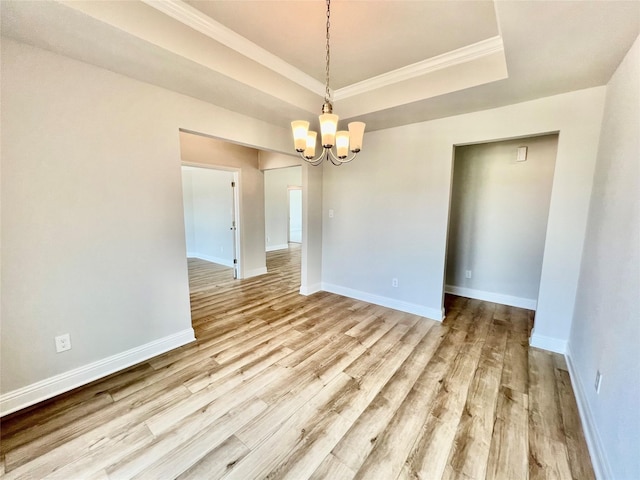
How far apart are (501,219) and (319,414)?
3.60m

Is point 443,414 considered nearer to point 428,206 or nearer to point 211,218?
point 428,206

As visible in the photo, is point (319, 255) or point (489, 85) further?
point (319, 255)

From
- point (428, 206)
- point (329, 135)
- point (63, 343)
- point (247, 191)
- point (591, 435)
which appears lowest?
point (591, 435)

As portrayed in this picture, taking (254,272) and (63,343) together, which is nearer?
(63,343)

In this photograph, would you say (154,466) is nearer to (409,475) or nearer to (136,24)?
(409,475)

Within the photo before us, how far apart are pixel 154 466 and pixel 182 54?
2613 mm

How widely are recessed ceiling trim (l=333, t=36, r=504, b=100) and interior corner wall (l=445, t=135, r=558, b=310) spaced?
185cm

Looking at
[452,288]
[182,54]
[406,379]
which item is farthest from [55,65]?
[452,288]

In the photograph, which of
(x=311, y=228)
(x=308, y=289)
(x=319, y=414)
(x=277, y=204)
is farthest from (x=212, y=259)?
(x=319, y=414)

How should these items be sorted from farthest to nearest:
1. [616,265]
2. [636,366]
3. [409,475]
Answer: [616,265] → [409,475] → [636,366]

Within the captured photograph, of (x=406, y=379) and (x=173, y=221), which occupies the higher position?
(x=173, y=221)

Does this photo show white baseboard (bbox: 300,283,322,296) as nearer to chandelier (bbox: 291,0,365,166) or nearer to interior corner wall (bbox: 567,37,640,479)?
chandelier (bbox: 291,0,365,166)

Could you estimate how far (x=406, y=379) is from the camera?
83.9 inches

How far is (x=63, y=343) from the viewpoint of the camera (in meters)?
1.93
